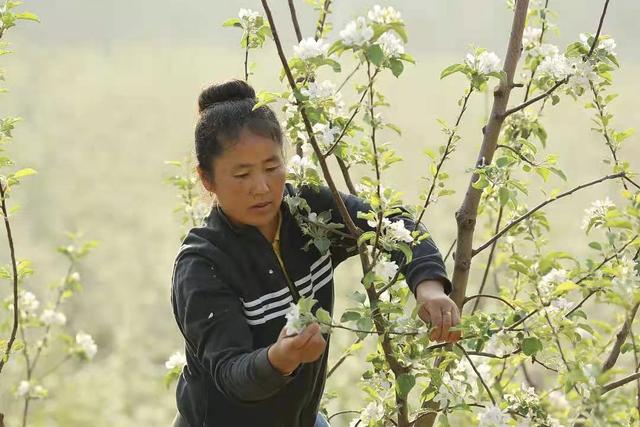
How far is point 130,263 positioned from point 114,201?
763mm

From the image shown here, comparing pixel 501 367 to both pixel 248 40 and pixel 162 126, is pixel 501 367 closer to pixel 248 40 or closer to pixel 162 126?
pixel 248 40

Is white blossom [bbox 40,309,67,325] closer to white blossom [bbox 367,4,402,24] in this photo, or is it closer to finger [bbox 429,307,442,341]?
finger [bbox 429,307,442,341]

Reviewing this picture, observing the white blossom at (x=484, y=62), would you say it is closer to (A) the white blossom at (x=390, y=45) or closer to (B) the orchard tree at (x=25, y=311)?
(A) the white blossom at (x=390, y=45)

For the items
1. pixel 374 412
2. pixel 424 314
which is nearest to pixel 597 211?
pixel 424 314

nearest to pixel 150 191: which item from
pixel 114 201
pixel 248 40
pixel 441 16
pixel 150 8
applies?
pixel 114 201

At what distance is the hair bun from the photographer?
6.73 ft

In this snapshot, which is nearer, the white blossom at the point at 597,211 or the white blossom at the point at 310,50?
the white blossom at the point at 310,50

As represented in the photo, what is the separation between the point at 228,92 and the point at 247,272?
1.23 feet

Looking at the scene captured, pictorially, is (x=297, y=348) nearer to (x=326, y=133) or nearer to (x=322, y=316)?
(x=322, y=316)

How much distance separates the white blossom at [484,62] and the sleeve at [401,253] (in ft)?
0.95

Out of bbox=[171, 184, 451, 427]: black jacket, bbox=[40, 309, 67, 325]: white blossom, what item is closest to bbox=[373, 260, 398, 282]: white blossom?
bbox=[171, 184, 451, 427]: black jacket

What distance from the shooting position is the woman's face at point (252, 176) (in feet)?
6.23

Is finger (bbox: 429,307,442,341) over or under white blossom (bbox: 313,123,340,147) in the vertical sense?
under

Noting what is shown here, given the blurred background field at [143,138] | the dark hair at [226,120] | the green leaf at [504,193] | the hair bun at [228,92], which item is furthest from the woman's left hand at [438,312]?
the blurred background field at [143,138]
